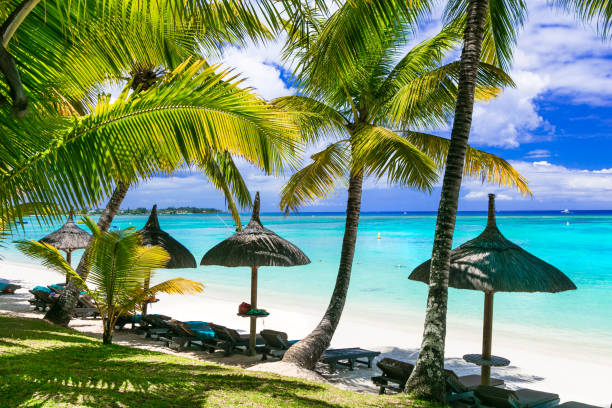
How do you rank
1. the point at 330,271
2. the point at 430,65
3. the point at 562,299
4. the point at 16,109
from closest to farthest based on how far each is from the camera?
1. the point at 16,109
2. the point at 430,65
3. the point at 562,299
4. the point at 330,271

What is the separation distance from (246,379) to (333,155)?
14.6 ft

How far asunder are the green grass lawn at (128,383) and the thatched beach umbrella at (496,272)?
5.58 ft

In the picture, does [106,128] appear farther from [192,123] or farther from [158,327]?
[158,327]

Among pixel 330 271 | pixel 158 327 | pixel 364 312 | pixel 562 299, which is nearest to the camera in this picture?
pixel 158 327

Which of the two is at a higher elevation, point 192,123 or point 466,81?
point 466,81

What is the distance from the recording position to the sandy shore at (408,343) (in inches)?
332

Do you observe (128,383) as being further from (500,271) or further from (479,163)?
(479,163)

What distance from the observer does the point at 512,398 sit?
5.59 m

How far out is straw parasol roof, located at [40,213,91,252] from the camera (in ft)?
48.0

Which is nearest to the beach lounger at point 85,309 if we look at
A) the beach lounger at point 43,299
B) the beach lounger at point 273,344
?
the beach lounger at point 43,299

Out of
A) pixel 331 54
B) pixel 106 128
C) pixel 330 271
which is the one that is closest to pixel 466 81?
pixel 331 54

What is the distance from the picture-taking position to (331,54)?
5.64m

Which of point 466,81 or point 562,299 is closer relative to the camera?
point 466,81

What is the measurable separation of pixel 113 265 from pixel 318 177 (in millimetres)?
3810
